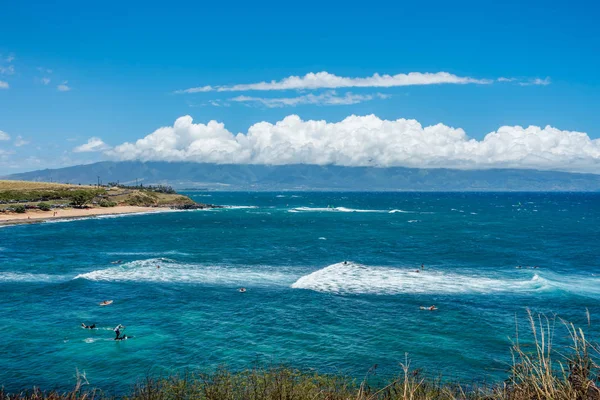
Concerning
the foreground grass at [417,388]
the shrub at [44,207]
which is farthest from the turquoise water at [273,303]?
the shrub at [44,207]

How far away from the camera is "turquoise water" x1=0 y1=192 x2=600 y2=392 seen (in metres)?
40.2

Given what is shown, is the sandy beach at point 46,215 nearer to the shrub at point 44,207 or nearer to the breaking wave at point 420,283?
the shrub at point 44,207

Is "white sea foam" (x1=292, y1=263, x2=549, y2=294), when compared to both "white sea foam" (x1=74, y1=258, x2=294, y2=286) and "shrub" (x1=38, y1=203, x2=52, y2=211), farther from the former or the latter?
"shrub" (x1=38, y1=203, x2=52, y2=211)

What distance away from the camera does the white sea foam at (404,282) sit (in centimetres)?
6425

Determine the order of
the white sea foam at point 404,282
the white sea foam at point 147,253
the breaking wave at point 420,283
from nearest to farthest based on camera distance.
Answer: the breaking wave at point 420,283, the white sea foam at point 404,282, the white sea foam at point 147,253

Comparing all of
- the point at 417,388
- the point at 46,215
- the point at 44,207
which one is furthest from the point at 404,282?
the point at 44,207

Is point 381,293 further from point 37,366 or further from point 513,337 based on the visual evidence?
point 37,366

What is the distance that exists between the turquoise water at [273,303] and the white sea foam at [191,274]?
0.30 metres

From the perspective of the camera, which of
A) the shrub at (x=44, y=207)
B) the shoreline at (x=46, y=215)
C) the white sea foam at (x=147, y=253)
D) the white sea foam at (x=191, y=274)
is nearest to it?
the white sea foam at (x=191, y=274)

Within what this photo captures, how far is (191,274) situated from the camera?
244ft

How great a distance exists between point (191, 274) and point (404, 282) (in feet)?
111

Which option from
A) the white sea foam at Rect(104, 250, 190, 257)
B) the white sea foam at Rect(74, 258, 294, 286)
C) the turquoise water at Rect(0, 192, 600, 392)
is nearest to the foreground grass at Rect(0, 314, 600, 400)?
the turquoise water at Rect(0, 192, 600, 392)

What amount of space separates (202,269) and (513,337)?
165ft

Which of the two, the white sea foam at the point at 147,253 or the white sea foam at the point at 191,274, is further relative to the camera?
the white sea foam at the point at 147,253
